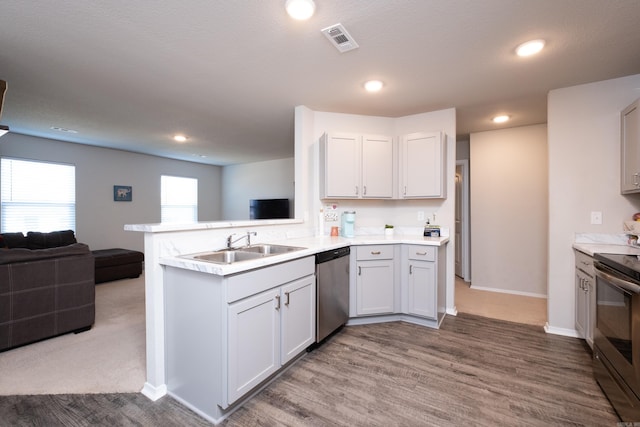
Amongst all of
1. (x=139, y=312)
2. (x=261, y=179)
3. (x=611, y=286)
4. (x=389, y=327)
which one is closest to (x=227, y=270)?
(x=389, y=327)

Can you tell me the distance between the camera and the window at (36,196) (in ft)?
15.2

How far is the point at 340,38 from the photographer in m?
2.02

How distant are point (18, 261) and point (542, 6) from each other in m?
4.44

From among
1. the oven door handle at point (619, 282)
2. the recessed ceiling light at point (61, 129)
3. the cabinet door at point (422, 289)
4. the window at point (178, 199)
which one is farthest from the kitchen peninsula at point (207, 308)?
the window at point (178, 199)

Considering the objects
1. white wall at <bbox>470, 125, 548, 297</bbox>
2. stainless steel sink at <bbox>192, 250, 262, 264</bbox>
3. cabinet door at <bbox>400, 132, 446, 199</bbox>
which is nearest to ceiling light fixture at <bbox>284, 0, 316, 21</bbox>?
stainless steel sink at <bbox>192, 250, 262, 264</bbox>

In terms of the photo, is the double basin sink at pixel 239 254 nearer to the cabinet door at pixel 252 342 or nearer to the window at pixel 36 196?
the cabinet door at pixel 252 342

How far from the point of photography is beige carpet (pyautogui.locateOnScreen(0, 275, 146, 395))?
2.03 meters

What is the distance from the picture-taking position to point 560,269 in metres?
2.84

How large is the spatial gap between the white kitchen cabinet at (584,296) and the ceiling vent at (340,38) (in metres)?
2.57

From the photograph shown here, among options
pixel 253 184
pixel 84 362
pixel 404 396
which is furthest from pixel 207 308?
pixel 253 184

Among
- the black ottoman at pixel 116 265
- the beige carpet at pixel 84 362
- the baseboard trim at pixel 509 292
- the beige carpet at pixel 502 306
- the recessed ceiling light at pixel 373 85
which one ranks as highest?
the recessed ceiling light at pixel 373 85

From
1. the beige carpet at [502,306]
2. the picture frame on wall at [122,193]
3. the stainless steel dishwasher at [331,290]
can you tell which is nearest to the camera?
the stainless steel dishwasher at [331,290]

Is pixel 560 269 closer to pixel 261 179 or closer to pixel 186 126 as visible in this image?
pixel 186 126

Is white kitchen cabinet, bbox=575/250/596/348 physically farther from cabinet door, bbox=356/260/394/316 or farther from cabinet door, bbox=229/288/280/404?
cabinet door, bbox=229/288/280/404
